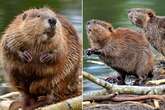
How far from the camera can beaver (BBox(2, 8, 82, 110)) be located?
3.57ft

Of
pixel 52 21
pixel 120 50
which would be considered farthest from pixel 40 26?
pixel 120 50

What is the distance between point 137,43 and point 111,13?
143 millimetres

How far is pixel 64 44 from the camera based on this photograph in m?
1.15

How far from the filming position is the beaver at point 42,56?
1088 mm

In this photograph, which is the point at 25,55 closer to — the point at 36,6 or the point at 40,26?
the point at 40,26

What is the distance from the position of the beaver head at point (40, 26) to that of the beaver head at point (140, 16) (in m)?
0.42

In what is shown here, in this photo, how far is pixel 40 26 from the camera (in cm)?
108

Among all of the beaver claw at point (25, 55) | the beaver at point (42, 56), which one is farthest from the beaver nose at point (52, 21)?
the beaver claw at point (25, 55)

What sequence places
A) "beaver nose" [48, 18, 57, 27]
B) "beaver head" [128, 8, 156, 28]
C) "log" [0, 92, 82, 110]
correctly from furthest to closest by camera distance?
"beaver head" [128, 8, 156, 28], "log" [0, 92, 82, 110], "beaver nose" [48, 18, 57, 27]

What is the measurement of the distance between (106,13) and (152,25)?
0.57ft

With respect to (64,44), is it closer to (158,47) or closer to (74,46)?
(74,46)

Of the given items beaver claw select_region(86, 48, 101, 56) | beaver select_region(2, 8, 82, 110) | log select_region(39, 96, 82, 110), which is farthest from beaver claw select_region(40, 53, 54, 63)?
beaver claw select_region(86, 48, 101, 56)

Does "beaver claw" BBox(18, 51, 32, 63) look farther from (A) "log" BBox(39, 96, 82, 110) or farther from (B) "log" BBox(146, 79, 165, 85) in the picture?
(B) "log" BBox(146, 79, 165, 85)

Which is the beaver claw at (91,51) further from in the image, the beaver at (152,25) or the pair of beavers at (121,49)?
the beaver at (152,25)
